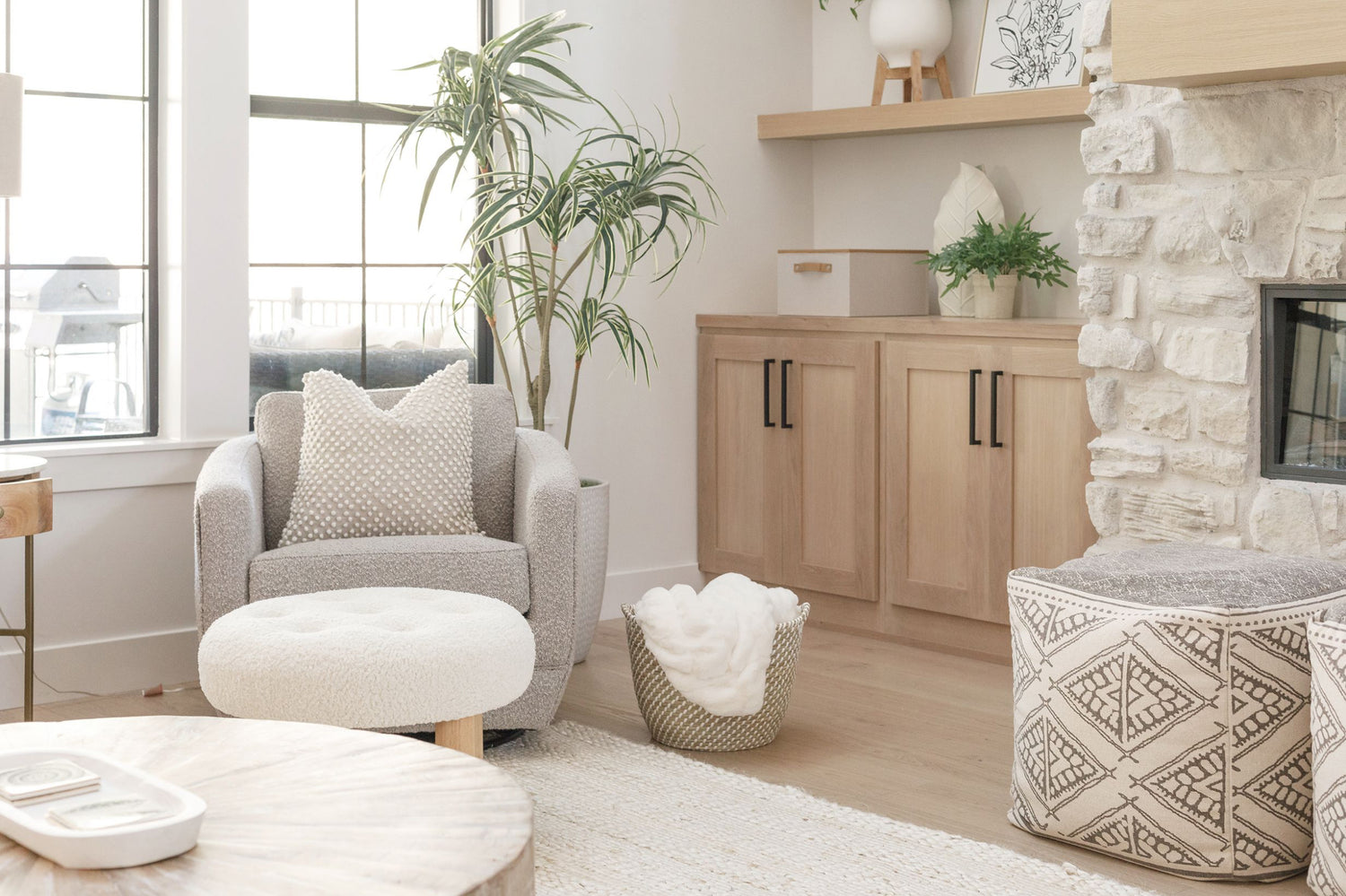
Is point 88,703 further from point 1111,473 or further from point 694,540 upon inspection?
point 1111,473

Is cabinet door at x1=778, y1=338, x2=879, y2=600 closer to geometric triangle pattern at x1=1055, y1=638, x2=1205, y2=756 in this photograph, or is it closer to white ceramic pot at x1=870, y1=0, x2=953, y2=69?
white ceramic pot at x1=870, y1=0, x2=953, y2=69

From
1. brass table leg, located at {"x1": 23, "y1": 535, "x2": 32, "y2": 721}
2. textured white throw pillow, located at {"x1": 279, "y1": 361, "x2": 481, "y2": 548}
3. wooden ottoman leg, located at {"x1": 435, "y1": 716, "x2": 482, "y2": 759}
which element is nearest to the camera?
wooden ottoman leg, located at {"x1": 435, "y1": 716, "x2": 482, "y2": 759}

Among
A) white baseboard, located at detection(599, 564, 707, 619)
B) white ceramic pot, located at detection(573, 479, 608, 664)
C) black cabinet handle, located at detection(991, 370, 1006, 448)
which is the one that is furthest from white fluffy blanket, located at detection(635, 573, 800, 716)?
white baseboard, located at detection(599, 564, 707, 619)

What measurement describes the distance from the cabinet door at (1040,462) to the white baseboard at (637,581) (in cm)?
118

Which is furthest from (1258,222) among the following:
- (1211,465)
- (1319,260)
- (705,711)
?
(705,711)

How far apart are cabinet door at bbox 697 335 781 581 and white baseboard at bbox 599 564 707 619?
0.19 ft

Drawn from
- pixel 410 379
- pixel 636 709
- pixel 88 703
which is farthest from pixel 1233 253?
pixel 88 703

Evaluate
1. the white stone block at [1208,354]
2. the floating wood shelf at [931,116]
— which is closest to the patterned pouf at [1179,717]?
the white stone block at [1208,354]

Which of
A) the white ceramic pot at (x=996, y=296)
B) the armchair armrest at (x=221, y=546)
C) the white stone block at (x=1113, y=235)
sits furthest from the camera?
the white ceramic pot at (x=996, y=296)

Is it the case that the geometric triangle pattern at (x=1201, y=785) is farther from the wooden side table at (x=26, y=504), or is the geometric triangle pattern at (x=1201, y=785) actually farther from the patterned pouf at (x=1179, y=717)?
the wooden side table at (x=26, y=504)

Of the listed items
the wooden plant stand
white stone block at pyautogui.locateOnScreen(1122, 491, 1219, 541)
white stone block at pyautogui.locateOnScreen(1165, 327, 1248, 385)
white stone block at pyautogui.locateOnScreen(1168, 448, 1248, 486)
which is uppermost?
the wooden plant stand

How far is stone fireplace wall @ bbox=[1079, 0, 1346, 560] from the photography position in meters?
3.11

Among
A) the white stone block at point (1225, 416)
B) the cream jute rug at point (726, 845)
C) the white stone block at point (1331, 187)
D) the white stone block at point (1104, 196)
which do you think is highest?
the white stone block at point (1104, 196)

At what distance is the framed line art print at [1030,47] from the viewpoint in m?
4.15
